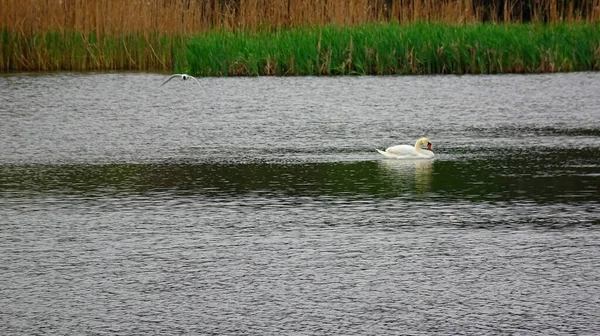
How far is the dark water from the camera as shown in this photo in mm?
5926

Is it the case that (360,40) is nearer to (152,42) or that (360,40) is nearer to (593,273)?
(152,42)

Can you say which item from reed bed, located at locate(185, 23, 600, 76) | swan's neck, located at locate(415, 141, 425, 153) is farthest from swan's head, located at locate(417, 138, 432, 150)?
reed bed, located at locate(185, 23, 600, 76)

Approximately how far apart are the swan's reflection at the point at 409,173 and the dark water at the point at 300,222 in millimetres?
42

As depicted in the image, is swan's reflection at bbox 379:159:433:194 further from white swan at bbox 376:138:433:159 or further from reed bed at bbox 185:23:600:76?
reed bed at bbox 185:23:600:76

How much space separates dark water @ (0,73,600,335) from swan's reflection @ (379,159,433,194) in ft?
0.14

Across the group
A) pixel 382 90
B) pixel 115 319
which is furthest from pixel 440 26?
pixel 115 319

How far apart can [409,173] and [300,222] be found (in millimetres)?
2676

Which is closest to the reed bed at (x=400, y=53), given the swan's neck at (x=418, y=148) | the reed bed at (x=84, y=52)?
the reed bed at (x=84, y=52)

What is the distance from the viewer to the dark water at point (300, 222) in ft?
19.4

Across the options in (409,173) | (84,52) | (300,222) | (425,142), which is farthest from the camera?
(84,52)

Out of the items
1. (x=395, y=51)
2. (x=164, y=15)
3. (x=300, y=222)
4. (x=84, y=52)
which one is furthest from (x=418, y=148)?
(x=164, y=15)

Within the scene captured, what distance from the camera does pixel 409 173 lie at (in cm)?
1073

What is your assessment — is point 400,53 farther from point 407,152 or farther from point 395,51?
point 407,152

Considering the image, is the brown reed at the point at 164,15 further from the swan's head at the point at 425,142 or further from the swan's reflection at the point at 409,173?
the swan's reflection at the point at 409,173
